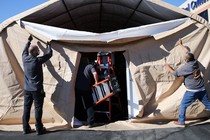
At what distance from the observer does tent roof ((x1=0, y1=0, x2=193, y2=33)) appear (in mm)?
6316

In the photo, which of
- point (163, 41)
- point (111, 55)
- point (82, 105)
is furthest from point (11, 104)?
point (163, 41)

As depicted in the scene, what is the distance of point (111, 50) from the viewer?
20.4ft

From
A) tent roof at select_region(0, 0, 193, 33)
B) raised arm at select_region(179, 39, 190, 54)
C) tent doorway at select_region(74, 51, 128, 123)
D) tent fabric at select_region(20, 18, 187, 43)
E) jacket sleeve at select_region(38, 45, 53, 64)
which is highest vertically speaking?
tent roof at select_region(0, 0, 193, 33)

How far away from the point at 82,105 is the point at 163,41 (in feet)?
8.64

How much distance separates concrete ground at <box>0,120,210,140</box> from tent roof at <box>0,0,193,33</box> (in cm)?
265

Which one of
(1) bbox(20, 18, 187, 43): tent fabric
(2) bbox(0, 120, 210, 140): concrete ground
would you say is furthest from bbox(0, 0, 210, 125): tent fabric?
(2) bbox(0, 120, 210, 140): concrete ground

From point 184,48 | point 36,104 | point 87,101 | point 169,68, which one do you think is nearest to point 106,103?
point 87,101

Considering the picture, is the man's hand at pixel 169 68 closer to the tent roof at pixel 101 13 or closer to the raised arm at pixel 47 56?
the tent roof at pixel 101 13

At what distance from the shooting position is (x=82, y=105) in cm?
670

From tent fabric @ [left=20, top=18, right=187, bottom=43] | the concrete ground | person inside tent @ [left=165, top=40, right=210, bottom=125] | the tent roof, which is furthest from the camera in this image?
the tent roof

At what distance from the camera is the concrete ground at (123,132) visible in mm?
5234

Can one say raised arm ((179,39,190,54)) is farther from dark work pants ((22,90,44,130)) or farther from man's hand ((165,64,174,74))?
dark work pants ((22,90,44,130))

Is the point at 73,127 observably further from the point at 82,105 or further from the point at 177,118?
the point at 177,118

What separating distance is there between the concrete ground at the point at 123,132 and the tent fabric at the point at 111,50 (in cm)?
24
